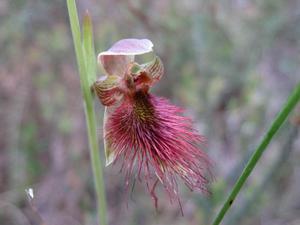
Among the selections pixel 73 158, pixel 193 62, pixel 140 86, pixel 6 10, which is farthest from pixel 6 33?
pixel 140 86

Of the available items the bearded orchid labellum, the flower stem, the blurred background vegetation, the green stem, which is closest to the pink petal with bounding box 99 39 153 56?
the bearded orchid labellum

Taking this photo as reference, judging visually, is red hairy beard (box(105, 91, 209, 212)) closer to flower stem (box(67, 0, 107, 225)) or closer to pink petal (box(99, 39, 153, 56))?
flower stem (box(67, 0, 107, 225))

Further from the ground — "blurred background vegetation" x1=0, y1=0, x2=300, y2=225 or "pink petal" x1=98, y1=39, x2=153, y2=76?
"pink petal" x1=98, y1=39, x2=153, y2=76

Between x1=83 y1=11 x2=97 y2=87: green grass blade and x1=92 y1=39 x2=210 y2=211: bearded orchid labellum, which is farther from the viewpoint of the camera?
x1=92 y1=39 x2=210 y2=211: bearded orchid labellum

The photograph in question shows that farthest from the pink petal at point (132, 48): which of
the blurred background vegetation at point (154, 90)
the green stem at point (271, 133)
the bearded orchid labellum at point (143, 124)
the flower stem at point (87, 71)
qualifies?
the blurred background vegetation at point (154, 90)

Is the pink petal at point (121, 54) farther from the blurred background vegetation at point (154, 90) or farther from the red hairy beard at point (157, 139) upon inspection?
the blurred background vegetation at point (154, 90)

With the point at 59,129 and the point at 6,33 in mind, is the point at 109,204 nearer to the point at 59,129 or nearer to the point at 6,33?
the point at 59,129
